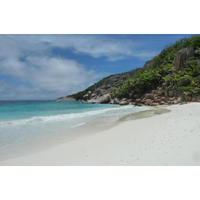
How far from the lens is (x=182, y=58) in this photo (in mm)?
28906

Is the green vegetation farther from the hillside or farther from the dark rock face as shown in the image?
the dark rock face

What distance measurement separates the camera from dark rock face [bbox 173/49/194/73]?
2817 cm

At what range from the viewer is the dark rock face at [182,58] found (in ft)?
92.4

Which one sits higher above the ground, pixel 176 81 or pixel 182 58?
pixel 182 58

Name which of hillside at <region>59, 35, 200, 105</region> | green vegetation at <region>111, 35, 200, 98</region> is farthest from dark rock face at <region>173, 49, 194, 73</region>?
green vegetation at <region>111, 35, 200, 98</region>

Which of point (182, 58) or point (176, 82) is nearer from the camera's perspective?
point (176, 82)

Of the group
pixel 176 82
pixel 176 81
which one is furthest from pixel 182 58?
pixel 176 82

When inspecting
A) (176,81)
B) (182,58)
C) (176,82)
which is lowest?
(176,82)

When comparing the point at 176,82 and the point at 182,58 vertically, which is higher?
the point at 182,58

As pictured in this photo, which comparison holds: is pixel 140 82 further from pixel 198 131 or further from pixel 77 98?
pixel 77 98

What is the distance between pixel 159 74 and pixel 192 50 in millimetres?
7766

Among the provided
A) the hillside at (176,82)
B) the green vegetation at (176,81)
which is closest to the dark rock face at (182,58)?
the hillside at (176,82)

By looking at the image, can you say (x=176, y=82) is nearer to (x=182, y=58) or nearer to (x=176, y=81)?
(x=176, y=81)

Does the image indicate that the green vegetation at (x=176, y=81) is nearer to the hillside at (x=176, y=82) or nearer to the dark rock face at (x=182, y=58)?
the hillside at (x=176, y=82)
